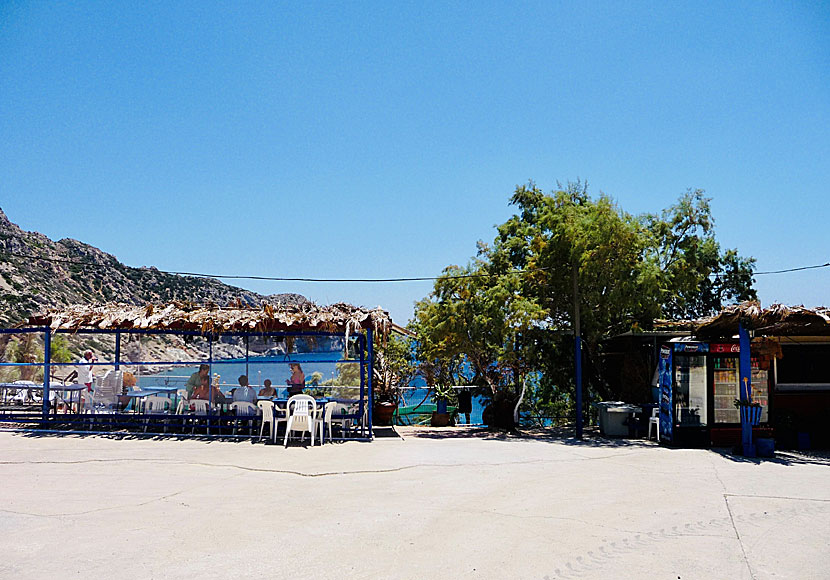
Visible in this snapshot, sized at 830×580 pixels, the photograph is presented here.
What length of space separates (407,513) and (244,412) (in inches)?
319

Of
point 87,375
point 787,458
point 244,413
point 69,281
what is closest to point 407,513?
point 244,413

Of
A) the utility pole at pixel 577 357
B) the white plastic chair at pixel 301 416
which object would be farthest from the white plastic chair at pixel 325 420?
the utility pole at pixel 577 357

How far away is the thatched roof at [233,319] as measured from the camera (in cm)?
1454

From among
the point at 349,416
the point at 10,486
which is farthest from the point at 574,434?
the point at 10,486

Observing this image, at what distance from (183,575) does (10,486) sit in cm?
531

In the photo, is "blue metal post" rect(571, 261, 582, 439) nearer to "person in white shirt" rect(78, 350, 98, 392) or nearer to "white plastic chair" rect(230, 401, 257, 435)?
"white plastic chair" rect(230, 401, 257, 435)

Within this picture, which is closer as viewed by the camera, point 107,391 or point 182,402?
point 182,402

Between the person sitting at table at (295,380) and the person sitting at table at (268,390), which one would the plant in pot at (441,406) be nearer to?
the person sitting at table at (295,380)

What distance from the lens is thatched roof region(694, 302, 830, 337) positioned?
40.5 ft

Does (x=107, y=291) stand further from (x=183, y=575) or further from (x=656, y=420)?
(x=183, y=575)

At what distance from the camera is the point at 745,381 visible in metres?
13.4

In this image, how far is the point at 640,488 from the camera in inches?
381

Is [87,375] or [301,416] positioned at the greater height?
[87,375]

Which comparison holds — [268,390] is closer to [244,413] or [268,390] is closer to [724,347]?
[244,413]
